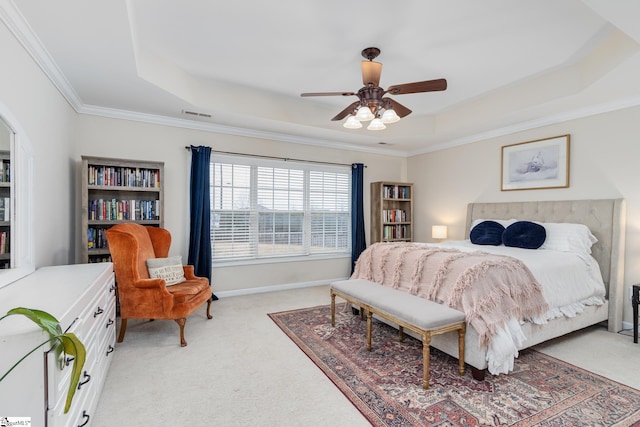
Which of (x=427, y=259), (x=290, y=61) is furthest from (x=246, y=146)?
(x=427, y=259)

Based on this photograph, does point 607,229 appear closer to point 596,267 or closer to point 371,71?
point 596,267

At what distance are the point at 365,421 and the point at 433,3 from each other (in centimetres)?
285

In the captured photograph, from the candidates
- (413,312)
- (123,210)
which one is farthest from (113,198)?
(413,312)

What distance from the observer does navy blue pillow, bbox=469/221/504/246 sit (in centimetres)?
402

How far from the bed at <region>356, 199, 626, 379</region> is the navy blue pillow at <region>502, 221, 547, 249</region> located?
0.97ft

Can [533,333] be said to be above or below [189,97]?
below

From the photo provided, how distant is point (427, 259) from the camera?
2.96 meters

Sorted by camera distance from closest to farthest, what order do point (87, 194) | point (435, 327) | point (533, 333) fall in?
point (435, 327)
point (533, 333)
point (87, 194)

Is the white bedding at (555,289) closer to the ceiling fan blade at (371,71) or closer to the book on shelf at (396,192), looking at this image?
the ceiling fan blade at (371,71)

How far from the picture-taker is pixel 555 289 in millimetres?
2852

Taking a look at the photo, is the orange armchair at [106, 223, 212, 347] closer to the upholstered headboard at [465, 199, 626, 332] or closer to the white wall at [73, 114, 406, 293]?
the white wall at [73, 114, 406, 293]

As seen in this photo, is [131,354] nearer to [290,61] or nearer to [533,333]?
[290,61]

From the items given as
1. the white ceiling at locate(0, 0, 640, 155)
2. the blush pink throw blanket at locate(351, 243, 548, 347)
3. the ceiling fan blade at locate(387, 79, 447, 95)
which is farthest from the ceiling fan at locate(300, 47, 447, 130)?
the blush pink throw blanket at locate(351, 243, 548, 347)

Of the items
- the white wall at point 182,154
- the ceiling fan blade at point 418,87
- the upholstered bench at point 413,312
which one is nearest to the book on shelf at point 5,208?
the white wall at point 182,154
